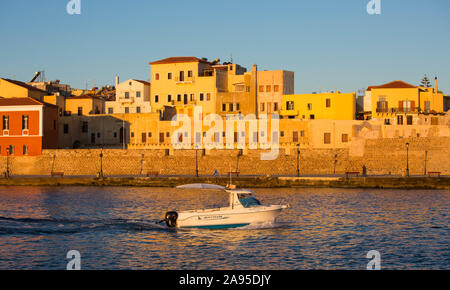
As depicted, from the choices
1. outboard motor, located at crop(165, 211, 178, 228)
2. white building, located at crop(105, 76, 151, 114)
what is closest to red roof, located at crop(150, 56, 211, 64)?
white building, located at crop(105, 76, 151, 114)

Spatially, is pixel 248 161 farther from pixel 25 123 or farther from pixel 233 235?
pixel 233 235

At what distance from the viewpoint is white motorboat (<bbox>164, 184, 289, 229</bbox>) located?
30.9 m

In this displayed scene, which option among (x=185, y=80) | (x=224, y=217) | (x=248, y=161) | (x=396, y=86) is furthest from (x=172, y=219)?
(x=185, y=80)

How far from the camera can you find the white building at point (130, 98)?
3300 inches

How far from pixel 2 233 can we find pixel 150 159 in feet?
118

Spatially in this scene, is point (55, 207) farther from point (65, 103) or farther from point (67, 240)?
point (65, 103)

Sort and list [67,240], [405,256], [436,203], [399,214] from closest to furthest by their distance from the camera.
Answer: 1. [405,256]
2. [67,240]
3. [399,214]
4. [436,203]

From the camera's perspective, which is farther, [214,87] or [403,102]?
[214,87]

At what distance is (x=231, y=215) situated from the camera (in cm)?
3088

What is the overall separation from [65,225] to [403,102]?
2016 inches

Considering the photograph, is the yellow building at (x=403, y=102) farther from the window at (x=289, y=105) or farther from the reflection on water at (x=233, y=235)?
the reflection on water at (x=233, y=235)

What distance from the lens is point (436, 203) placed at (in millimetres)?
43844

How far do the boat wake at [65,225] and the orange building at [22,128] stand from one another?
3498 centimetres
